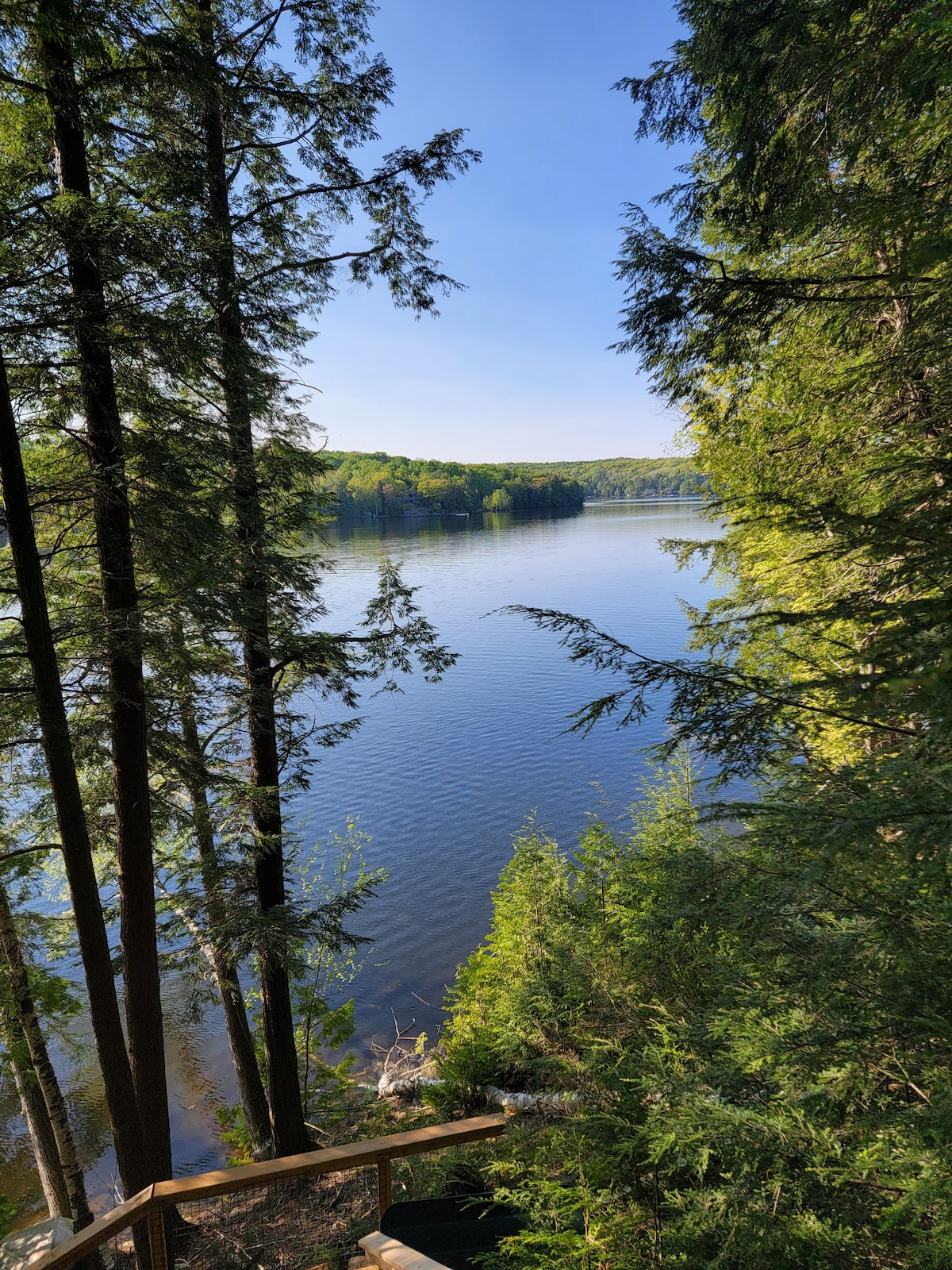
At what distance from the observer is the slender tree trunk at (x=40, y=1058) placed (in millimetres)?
6410

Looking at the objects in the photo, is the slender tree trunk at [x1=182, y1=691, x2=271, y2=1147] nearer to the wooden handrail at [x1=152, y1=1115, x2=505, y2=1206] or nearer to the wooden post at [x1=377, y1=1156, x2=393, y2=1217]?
the wooden handrail at [x1=152, y1=1115, x2=505, y2=1206]

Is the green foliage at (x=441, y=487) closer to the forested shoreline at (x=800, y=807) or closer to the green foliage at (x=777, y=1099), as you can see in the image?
the forested shoreline at (x=800, y=807)

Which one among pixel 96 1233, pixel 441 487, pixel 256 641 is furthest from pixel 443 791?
pixel 441 487

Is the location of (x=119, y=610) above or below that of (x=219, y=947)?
above

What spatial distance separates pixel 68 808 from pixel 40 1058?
396cm

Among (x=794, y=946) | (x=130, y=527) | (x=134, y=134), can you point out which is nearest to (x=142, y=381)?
(x=130, y=527)

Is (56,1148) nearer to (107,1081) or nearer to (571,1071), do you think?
(107,1081)

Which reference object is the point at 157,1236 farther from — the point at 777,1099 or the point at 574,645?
the point at 574,645

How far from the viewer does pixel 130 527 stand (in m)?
4.83

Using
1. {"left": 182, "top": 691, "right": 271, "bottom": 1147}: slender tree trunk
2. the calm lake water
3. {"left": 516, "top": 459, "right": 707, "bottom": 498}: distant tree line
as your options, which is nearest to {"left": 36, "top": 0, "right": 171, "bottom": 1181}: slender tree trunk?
{"left": 182, "top": 691, "right": 271, "bottom": 1147}: slender tree trunk

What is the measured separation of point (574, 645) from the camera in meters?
3.59

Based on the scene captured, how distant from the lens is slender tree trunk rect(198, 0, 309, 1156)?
16.8 ft

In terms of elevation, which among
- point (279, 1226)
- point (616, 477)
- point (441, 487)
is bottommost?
point (279, 1226)

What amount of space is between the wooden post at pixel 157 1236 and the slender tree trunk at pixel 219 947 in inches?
85.8
